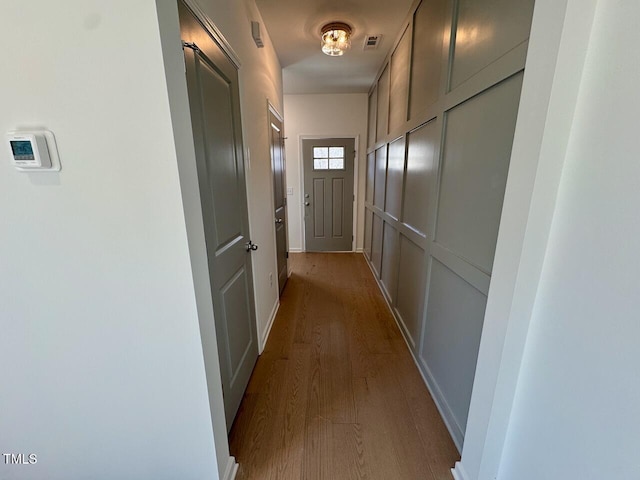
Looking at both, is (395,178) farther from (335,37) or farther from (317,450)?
(317,450)

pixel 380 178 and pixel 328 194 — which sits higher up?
→ pixel 380 178

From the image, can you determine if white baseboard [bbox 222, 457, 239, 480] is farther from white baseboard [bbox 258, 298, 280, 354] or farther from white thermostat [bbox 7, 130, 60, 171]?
white thermostat [bbox 7, 130, 60, 171]

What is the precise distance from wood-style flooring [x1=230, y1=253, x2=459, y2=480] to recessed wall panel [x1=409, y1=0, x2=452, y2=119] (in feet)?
6.06

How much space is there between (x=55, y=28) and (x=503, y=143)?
4.91 feet

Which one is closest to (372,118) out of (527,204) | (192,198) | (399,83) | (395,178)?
(399,83)

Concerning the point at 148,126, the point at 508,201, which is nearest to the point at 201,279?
the point at 148,126

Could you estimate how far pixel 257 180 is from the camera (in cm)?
207

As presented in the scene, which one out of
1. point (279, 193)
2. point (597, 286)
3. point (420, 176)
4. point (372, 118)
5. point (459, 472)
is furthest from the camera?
point (372, 118)

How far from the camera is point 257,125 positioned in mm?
2084

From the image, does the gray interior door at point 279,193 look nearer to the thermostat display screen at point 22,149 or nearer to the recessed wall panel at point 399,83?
the recessed wall panel at point 399,83

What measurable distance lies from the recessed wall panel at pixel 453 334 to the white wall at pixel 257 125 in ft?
4.13

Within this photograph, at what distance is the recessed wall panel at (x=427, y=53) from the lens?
156 cm

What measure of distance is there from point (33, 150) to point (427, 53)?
2.10 metres

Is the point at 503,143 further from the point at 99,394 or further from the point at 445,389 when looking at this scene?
the point at 99,394
